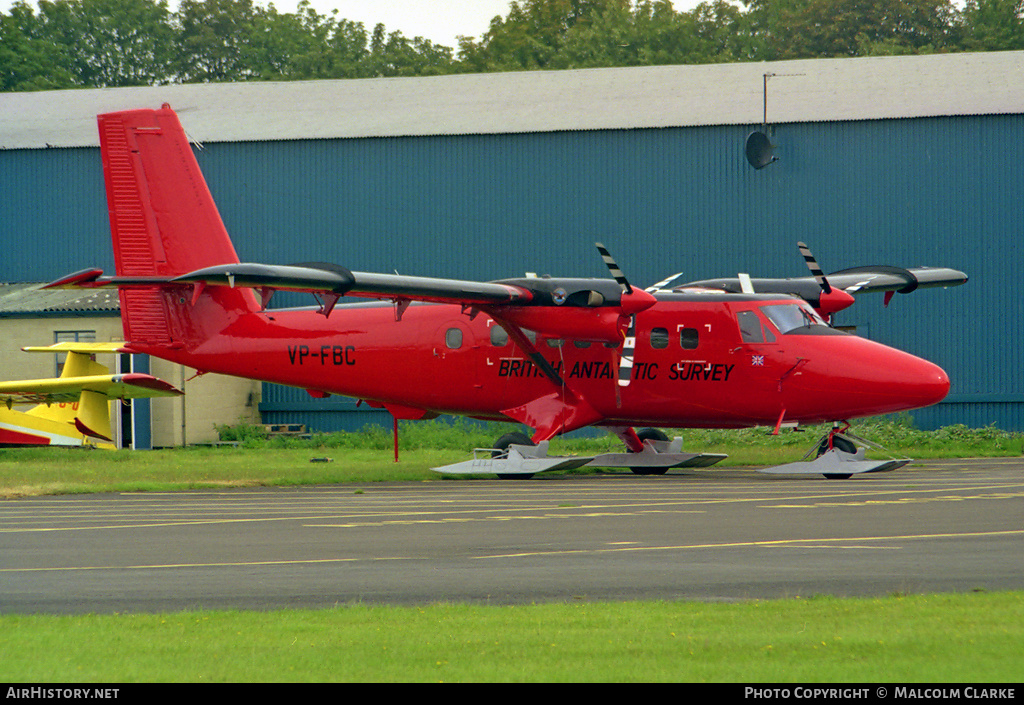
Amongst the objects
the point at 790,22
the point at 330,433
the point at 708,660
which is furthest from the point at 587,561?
the point at 790,22

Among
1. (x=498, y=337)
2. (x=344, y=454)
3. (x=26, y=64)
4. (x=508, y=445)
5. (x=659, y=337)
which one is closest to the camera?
(x=659, y=337)

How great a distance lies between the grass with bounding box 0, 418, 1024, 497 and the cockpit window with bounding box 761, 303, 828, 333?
409 centimetres

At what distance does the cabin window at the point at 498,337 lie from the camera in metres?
23.0

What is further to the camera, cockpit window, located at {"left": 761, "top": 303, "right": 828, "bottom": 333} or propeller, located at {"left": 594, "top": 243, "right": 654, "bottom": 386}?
cockpit window, located at {"left": 761, "top": 303, "right": 828, "bottom": 333}

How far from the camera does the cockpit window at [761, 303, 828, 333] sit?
21.5 meters

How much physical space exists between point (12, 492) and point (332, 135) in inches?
727

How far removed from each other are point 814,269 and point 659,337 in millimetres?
3147

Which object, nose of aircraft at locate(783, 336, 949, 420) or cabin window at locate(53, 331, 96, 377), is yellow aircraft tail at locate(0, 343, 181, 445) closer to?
cabin window at locate(53, 331, 96, 377)

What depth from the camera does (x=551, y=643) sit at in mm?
7496

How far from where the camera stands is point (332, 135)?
117 feet

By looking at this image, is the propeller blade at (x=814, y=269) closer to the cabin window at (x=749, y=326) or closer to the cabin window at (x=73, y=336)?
the cabin window at (x=749, y=326)

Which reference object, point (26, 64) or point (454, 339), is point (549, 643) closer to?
point (454, 339)

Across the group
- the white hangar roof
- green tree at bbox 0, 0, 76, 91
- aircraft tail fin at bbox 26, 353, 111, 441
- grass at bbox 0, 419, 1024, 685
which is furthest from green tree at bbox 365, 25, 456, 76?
grass at bbox 0, 419, 1024, 685

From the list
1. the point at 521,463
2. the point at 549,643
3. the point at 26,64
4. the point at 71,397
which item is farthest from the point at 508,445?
the point at 26,64
